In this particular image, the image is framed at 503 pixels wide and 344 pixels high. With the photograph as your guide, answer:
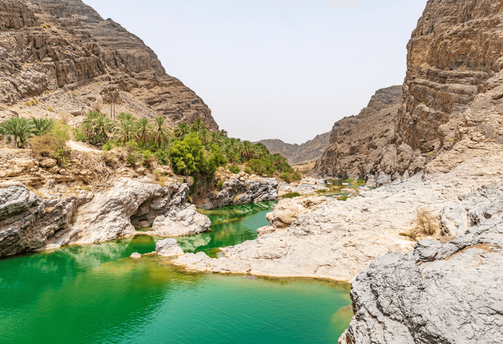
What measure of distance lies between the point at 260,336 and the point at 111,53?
127 meters

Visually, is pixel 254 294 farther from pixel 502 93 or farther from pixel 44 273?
pixel 502 93

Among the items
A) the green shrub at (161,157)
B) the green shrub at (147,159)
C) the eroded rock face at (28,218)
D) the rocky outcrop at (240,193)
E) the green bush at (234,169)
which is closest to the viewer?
the eroded rock face at (28,218)

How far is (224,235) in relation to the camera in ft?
129

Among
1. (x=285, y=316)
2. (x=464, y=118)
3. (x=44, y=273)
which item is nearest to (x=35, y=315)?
(x=44, y=273)

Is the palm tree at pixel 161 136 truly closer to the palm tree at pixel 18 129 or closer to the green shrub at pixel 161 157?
the green shrub at pixel 161 157

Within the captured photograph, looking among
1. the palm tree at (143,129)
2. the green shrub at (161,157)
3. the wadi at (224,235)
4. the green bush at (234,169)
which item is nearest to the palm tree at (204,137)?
the green bush at (234,169)

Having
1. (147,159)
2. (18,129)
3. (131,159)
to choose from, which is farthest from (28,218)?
(147,159)

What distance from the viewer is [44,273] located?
24.4 m

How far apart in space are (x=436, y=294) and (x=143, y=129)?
1933 inches

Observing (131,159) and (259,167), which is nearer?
(131,159)

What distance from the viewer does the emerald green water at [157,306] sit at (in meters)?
15.2

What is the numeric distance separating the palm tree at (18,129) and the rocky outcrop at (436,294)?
123 feet

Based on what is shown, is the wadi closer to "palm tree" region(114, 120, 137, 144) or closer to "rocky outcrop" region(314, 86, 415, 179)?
"palm tree" region(114, 120, 137, 144)

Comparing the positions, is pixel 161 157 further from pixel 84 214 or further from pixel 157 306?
pixel 157 306
